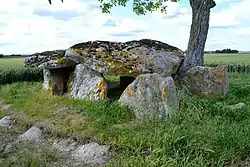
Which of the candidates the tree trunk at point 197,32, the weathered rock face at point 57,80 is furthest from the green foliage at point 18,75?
the tree trunk at point 197,32

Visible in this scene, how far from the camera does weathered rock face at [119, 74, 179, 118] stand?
312 inches

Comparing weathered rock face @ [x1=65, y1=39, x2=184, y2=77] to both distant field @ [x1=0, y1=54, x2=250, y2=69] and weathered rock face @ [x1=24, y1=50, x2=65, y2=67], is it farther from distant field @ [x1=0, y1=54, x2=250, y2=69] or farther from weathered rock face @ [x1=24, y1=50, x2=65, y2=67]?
distant field @ [x1=0, y1=54, x2=250, y2=69]

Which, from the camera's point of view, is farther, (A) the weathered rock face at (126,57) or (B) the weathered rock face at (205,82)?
(B) the weathered rock face at (205,82)

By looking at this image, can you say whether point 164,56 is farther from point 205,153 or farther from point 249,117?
point 205,153

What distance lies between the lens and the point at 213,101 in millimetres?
9922

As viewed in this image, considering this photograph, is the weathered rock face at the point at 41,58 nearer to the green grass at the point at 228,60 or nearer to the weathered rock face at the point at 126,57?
the weathered rock face at the point at 126,57

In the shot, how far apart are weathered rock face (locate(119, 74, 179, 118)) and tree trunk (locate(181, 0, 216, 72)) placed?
11.8 feet

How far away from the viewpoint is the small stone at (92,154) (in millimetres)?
6586

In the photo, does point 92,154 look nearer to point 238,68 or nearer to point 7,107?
point 7,107

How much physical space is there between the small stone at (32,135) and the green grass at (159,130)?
0.74 feet

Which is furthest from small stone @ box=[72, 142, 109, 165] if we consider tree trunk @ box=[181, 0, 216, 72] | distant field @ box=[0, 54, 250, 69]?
distant field @ box=[0, 54, 250, 69]

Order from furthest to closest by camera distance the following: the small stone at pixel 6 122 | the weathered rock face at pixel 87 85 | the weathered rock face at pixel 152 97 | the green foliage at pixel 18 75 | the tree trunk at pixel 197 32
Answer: the green foliage at pixel 18 75 < the tree trunk at pixel 197 32 < the weathered rock face at pixel 87 85 < the small stone at pixel 6 122 < the weathered rock face at pixel 152 97

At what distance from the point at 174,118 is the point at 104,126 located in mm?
1568

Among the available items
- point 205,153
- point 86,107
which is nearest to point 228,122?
point 205,153
